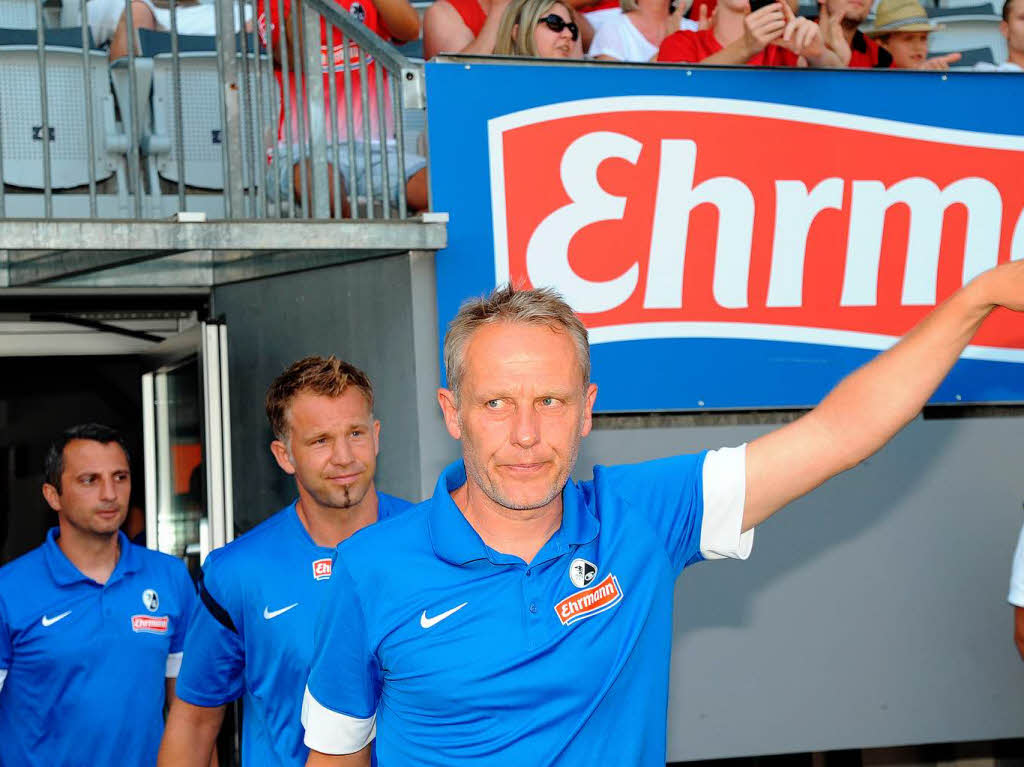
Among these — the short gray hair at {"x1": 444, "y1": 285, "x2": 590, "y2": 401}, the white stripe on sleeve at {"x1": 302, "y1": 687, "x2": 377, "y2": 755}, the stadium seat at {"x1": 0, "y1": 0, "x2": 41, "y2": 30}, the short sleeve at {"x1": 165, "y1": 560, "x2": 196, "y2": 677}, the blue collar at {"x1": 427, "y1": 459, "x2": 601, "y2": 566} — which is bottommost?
the short sleeve at {"x1": 165, "y1": 560, "x2": 196, "y2": 677}

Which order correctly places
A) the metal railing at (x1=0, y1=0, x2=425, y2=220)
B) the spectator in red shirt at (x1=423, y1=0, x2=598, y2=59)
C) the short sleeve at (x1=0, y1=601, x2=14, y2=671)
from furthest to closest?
the spectator in red shirt at (x1=423, y1=0, x2=598, y2=59) → the metal railing at (x1=0, y1=0, x2=425, y2=220) → the short sleeve at (x1=0, y1=601, x2=14, y2=671)

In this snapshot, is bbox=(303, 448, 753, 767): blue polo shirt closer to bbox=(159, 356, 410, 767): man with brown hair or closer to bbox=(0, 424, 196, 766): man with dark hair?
bbox=(159, 356, 410, 767): man with brown hair

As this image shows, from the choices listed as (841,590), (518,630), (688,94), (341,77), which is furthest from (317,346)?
(518,630)

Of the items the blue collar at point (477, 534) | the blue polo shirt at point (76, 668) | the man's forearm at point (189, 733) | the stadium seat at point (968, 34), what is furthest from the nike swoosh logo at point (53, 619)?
the stadium seat at point (968, 34)

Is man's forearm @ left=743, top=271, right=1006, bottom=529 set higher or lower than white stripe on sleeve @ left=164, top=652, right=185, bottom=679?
higher

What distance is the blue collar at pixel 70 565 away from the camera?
4727 millimetres

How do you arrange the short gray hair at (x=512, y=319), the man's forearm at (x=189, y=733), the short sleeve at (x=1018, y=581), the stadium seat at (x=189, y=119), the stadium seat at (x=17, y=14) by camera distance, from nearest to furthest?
the short gray hair at (x=512, y=319) → the man's forearm at (x=189, y=733) → the short sleeve at (x=1018, y=581) → the stadium seat at (x=189, y=119) → the stadium seat at (x=17, y=14)

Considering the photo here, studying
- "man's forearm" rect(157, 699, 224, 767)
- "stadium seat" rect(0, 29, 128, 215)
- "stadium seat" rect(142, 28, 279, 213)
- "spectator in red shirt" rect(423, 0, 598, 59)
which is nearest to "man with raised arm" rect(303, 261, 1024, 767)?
"man's forearm" rect(157, 699, 224, 767)

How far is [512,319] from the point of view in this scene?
7.22 ft

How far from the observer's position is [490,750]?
2096 mm

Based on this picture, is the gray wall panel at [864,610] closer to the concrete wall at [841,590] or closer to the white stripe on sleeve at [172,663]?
the concrete wall at [841,590]

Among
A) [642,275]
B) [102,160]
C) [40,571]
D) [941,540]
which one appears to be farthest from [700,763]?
[102,160]

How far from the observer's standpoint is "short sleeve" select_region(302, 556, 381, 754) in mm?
2188

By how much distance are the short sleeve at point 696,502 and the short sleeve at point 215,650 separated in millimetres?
1497
